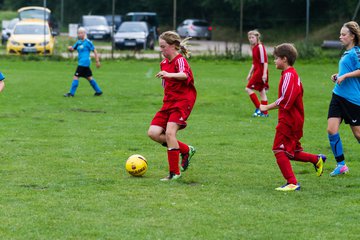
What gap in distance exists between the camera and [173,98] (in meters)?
8.88

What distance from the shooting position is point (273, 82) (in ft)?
72.1

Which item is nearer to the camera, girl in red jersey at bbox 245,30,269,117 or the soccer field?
the soccer field

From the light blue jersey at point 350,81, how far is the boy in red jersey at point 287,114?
104cm

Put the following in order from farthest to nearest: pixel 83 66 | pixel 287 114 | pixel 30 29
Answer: pixel 30 29, pixel 83 66, pixel 287 114

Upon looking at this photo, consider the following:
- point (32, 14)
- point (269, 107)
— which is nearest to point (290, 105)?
point (269, 107)

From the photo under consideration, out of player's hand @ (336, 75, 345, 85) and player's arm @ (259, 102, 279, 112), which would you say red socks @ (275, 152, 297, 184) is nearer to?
player's arm @ (259, 102, 279, 112)

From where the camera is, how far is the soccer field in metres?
6.55

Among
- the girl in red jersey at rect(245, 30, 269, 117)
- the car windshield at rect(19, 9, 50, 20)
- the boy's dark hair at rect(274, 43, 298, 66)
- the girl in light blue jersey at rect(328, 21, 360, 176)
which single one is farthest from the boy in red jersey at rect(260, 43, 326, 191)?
the car windshield at rect(19, 9, 50, 20)

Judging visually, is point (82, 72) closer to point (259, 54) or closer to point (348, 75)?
point (259, 54)

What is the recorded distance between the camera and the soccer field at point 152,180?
6.55m

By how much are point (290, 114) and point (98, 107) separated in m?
8.94

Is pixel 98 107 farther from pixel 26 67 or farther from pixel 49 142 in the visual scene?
pixel 26 67

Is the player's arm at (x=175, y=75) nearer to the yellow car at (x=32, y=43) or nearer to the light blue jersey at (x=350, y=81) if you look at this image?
the light blue jersey at (x=350, y=81)

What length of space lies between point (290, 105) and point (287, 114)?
0.38 ft
